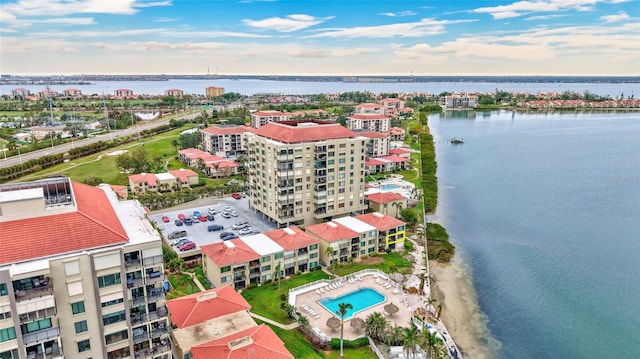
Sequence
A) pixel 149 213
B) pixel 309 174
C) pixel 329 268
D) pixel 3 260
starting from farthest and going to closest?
1. pixel 149 213
2. pixel 309 174
3. pixel 329 268
4. pixel 3 260

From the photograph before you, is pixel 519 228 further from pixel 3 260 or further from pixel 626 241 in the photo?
pixel 3 260

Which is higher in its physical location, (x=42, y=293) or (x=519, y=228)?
(x=42, y=293)

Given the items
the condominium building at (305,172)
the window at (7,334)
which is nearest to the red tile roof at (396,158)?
the condominium building at (305,172)

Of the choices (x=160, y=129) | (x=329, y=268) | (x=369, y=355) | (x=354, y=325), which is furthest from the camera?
(x=160, y=129)

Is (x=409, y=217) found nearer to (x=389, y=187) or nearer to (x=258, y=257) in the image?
(x=389, y=187)

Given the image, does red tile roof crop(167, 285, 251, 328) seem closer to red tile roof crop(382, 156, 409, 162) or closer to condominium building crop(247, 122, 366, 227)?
condominium building crop(247, 122, 366, 227)

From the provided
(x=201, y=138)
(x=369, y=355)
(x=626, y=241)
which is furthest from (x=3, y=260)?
(x=201, y=138)

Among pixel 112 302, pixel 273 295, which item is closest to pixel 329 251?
pixel 273 295
